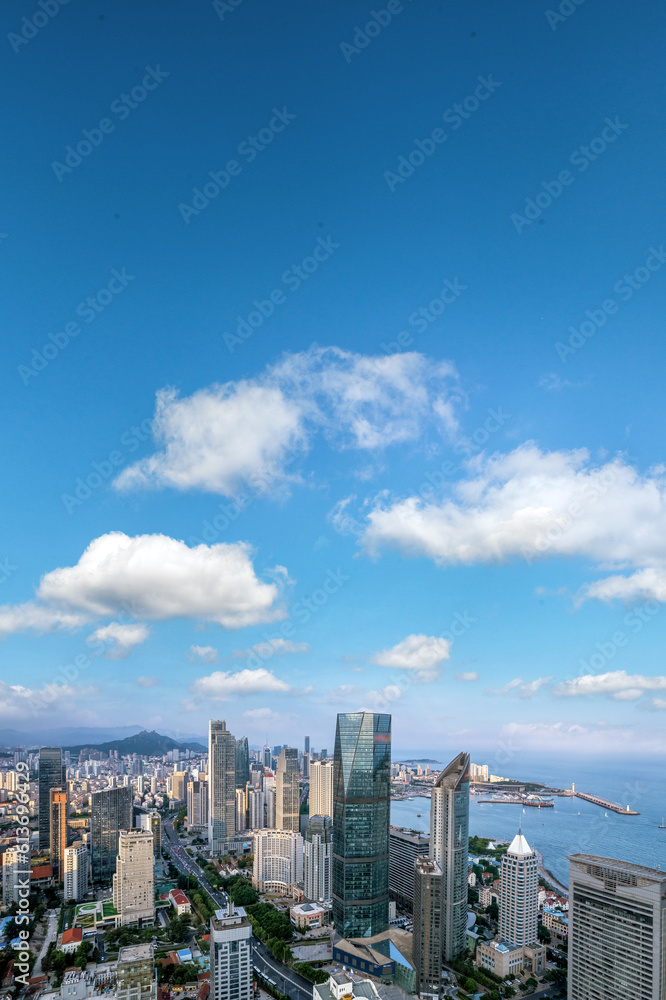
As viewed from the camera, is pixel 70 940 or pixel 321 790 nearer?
pixel 70 940

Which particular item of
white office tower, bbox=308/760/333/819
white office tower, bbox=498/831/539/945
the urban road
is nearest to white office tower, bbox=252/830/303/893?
the urban road

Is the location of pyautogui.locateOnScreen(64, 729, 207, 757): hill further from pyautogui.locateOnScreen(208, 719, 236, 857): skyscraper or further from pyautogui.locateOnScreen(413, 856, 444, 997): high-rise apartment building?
pyautogui.locateOnScreen(413, 856, 444, 997): high-rise apartment building

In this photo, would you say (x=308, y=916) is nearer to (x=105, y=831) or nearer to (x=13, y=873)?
(x=13, y=873)

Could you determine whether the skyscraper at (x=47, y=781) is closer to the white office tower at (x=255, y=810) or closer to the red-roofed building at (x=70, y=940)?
the red-roofed building at (x=70, y=940)

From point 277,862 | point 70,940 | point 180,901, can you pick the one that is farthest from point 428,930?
point 277,862

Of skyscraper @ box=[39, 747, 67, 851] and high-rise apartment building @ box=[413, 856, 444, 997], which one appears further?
skyscraper @ box=[39, 747, 67, 851]

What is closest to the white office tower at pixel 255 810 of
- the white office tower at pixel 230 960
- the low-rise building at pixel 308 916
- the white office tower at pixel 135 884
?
the white office tower at pixel 135 884
